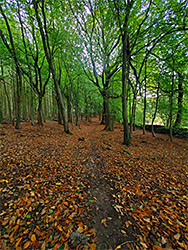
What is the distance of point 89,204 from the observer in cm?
297

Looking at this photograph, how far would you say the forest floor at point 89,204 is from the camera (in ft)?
6.98

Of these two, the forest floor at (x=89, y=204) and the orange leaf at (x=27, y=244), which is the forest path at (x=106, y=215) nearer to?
the forest floor at (x=89, y=204)

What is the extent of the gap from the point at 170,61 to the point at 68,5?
9556 mm

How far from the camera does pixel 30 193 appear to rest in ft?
10.2

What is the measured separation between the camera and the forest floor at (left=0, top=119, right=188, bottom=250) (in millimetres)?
2129

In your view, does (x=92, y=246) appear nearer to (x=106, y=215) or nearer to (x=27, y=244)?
(x=106, y=215)

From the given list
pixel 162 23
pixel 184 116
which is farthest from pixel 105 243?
pixel 184 116

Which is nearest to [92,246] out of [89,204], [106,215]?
[106,215]

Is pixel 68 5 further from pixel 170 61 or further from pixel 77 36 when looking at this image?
pixel 170 61

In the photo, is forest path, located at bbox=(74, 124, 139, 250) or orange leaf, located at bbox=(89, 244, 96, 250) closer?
orange leaf, located at bbox=(89, 244, 96, 250)

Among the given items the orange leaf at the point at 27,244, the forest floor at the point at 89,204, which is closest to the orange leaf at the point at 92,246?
the forest floor at the point at 89,204

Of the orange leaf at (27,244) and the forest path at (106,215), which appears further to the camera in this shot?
the forest path at (106,215)

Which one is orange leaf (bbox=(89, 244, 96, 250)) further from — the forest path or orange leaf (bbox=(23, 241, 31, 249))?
orange leaf (bbox=(23, 241, 31, 249))

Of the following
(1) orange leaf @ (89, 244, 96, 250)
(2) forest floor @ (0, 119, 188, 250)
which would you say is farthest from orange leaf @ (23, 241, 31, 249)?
(1) orange leaf @ (89, 244, 96, 250)
